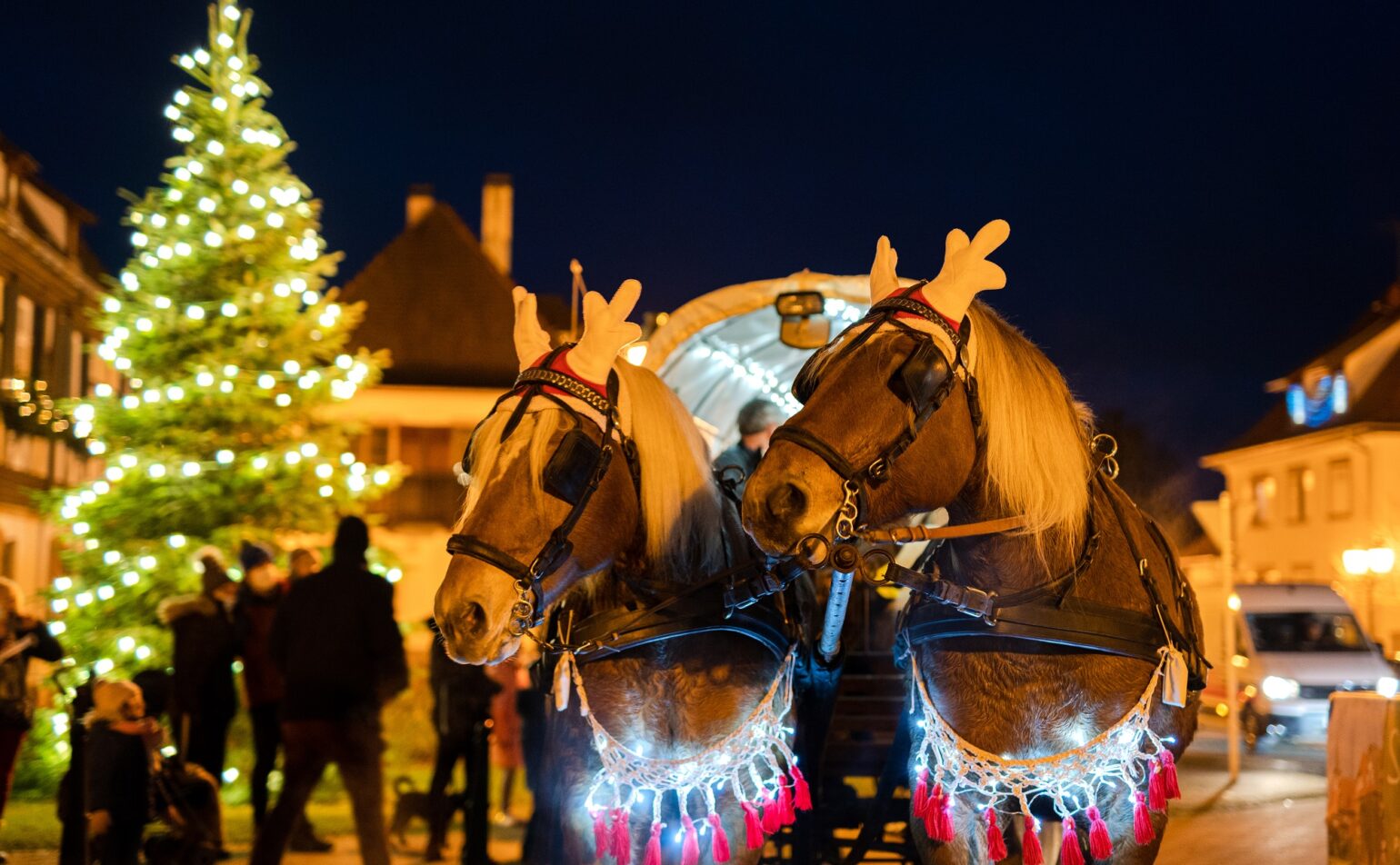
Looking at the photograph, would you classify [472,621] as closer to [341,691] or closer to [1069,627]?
[1069,627]

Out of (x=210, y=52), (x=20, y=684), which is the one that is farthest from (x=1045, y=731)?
(x=210, y=52)

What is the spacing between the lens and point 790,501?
353 centimetres

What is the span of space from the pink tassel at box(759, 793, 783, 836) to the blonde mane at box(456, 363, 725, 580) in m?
0.72

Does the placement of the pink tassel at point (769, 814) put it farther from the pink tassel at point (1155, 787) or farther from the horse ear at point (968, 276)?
the horse ear at point (968, 276)

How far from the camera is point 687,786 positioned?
4.10 metres

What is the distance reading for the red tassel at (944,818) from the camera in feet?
12.7

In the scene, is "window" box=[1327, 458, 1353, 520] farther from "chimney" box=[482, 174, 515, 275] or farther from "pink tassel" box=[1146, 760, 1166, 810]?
"pink tassel" box=[1146, 760, 1166, 810]

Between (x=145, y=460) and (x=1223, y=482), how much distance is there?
36.7 meters

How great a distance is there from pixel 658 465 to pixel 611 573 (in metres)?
0.38

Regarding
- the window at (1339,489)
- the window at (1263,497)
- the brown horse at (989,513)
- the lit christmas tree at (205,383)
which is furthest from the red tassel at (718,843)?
the window at (1263,497)

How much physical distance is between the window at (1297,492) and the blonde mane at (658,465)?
33921mm

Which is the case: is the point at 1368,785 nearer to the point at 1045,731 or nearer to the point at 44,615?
the point at 1045,731

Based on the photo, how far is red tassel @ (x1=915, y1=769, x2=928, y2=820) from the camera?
12.9 feet

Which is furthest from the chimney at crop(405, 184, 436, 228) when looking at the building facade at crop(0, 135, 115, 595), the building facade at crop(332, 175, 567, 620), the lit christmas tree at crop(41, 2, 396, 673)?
the lit christmas tree at crop(41, 2, 396, 673)
